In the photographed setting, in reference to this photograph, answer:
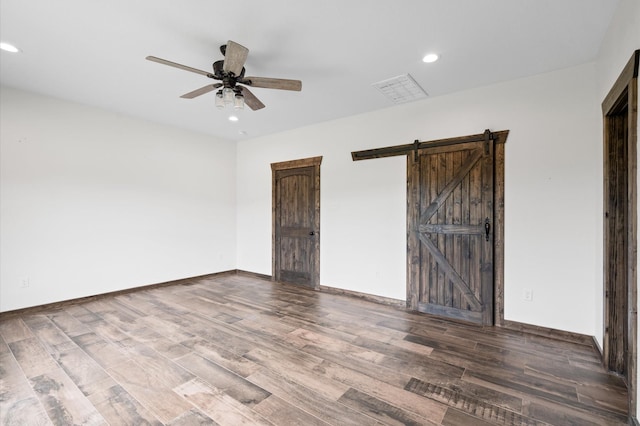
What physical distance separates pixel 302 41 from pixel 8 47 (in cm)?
270

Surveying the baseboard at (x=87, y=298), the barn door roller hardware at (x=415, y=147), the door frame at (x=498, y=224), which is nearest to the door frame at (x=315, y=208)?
the barn door roller hardware at (x=415, y=147)

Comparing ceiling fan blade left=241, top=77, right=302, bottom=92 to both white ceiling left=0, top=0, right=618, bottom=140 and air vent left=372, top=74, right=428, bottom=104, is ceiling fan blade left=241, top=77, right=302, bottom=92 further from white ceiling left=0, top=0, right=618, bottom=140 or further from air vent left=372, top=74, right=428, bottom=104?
air vent left=372, top=74, right=428, bottom=104

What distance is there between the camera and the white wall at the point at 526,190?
2.89m

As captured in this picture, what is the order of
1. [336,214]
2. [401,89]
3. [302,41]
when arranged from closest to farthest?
[302,41], [401,89], [336,214]

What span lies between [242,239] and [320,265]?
208 cm

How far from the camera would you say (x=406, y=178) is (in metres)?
4.01

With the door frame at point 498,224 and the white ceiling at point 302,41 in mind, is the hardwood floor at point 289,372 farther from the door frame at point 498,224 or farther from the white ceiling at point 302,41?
the white ceiling at point 302,41

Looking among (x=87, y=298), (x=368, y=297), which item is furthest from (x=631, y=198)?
(x=87, y=298)

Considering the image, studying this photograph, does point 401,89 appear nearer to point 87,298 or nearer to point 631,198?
point 631,198

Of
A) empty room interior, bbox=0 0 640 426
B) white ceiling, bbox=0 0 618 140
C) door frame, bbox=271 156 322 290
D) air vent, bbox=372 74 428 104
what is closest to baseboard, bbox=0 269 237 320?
empty room interior, bbox=0 0 640 426

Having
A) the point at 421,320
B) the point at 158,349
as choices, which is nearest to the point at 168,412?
the point at 158,349

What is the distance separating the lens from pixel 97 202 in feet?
14.2

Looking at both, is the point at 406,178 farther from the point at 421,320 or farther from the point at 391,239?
the point at 421,320

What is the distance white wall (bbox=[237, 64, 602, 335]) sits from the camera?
289cm
